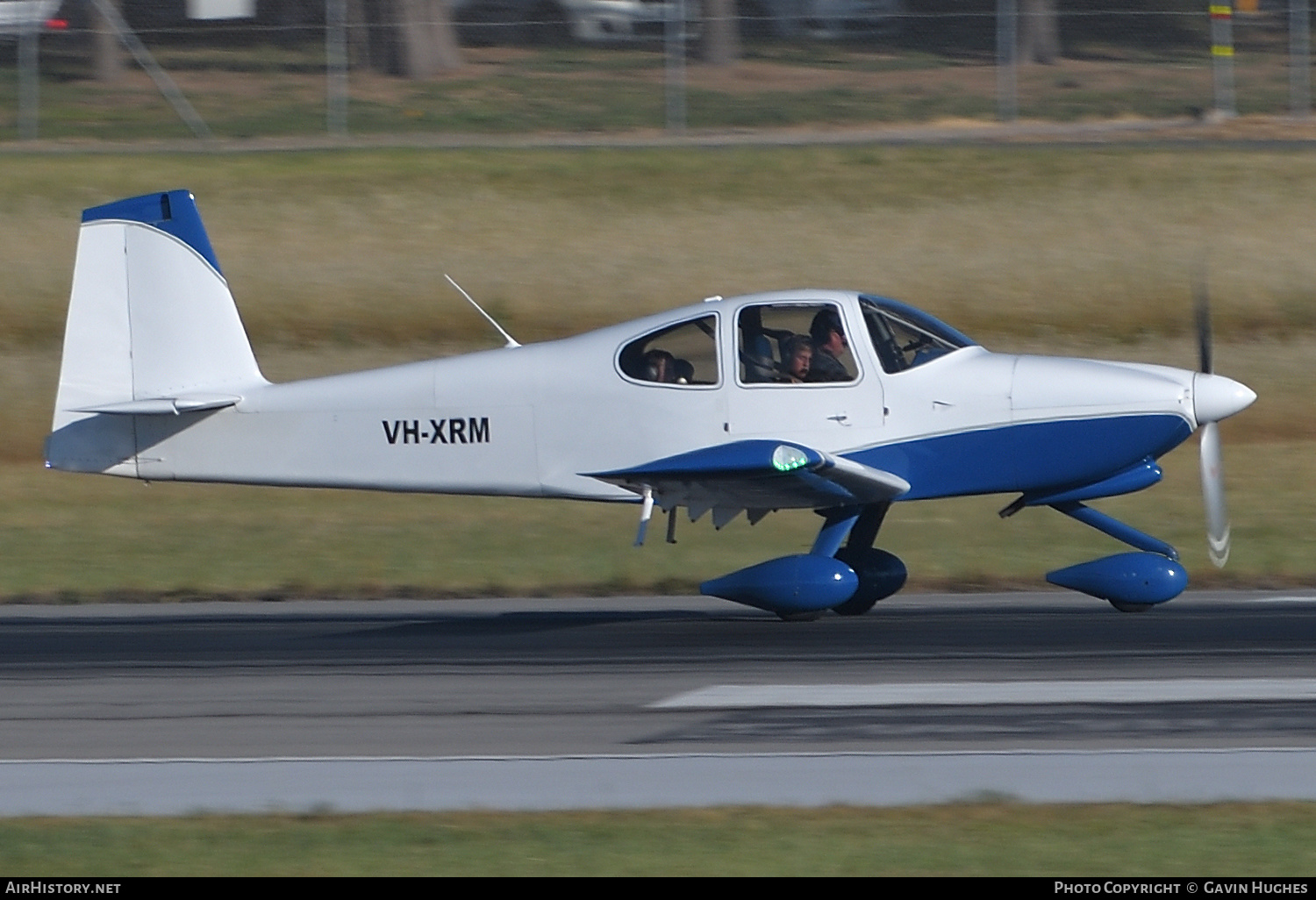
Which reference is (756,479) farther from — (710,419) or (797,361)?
(797,361)

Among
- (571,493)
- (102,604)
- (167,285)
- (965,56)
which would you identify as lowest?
(102,604)

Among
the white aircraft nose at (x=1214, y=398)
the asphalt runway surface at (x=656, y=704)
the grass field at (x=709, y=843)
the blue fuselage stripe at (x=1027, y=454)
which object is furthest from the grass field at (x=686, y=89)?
the grass field at (x=709, y=843)

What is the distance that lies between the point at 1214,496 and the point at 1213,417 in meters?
0.57

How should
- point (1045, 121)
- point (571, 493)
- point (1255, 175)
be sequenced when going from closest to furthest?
point (571, 493), point (1255, 175), point (1045, 121)

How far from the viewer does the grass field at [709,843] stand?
244 inches

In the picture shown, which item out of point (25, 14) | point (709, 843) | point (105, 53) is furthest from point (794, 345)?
point (25, 14)

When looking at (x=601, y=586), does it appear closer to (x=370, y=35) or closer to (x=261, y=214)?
(x=261, y=214)

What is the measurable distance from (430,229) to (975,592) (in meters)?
13.7

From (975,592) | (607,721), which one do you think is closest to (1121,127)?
(975,592)

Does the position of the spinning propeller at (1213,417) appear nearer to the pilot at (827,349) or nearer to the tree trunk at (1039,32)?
the pilot at (827,349)

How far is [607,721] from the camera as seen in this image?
882cm

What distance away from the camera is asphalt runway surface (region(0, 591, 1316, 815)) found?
294 inches

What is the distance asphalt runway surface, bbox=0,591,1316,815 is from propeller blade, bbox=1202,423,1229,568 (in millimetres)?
473

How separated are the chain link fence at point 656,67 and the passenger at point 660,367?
15.9 meters
